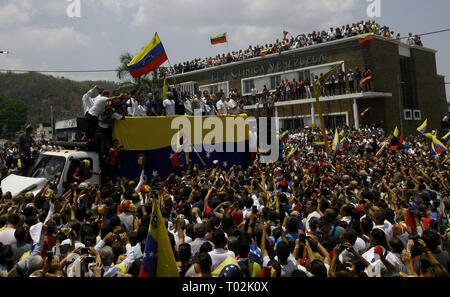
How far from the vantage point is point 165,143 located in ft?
36.8

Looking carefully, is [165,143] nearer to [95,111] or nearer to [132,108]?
[132,108]

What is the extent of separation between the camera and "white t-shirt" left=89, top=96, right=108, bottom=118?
384 inches

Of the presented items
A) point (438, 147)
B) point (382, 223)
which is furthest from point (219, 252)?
point (438, 147)

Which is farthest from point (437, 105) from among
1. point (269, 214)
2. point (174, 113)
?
point (269, 214)

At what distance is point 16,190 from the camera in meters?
8.45

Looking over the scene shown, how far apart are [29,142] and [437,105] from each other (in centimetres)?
4203

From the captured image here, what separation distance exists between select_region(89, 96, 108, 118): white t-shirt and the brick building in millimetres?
19041

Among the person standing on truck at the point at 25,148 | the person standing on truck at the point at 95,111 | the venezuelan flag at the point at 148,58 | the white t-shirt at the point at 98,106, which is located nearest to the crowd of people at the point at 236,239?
the person standing on truck at the point at 95,111

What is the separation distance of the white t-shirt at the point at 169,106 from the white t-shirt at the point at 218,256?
341 inches

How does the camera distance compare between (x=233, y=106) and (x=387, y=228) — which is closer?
(x=387, y=228)

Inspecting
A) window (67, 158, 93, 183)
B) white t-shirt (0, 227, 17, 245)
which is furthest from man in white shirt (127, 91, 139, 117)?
white t-shirt (0, 227, 17, 245)

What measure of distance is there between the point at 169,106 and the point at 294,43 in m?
25.0

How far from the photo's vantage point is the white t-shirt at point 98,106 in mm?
9766
